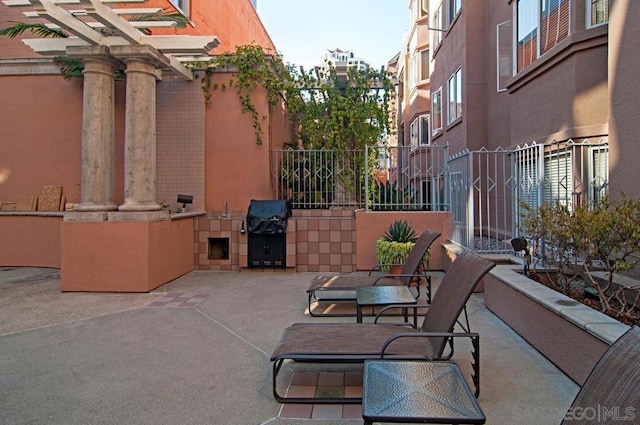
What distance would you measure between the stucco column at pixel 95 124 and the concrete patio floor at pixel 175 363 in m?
1.77

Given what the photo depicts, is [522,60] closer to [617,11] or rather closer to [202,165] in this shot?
[617,11]

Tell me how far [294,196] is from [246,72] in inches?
110

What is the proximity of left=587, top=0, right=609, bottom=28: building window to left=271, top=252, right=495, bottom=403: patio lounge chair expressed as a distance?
457cm

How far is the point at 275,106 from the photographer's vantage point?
10078 mm

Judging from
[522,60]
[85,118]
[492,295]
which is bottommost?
[492,295]

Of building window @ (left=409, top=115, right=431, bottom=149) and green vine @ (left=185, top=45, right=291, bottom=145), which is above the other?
building window @ (left=409, top=115, right=431, bottom=149)

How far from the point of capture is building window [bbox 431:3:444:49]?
15.5m

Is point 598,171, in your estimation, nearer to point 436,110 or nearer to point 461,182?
point 461,182

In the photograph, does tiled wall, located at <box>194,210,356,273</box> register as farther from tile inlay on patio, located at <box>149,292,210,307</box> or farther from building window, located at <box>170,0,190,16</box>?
building window, located at <box>170,0,190,16</box>

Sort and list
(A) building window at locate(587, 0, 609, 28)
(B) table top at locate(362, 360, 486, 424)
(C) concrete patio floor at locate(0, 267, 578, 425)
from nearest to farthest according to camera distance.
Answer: (B) table top at locate(362, 360, 486, 424) < (C) concrete patio floor at locate(0, 267, 578, 425) < (A) building window at locate(587, 0, 609, 28)

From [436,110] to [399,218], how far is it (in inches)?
357

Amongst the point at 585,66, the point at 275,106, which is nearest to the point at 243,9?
the point at 275,106

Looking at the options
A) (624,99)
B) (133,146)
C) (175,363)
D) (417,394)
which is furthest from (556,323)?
(133,146)

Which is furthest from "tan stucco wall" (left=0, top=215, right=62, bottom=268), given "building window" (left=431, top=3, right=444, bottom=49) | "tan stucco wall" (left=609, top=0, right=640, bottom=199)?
"building window" (left=431, top=3, right=444, bottom=49)
